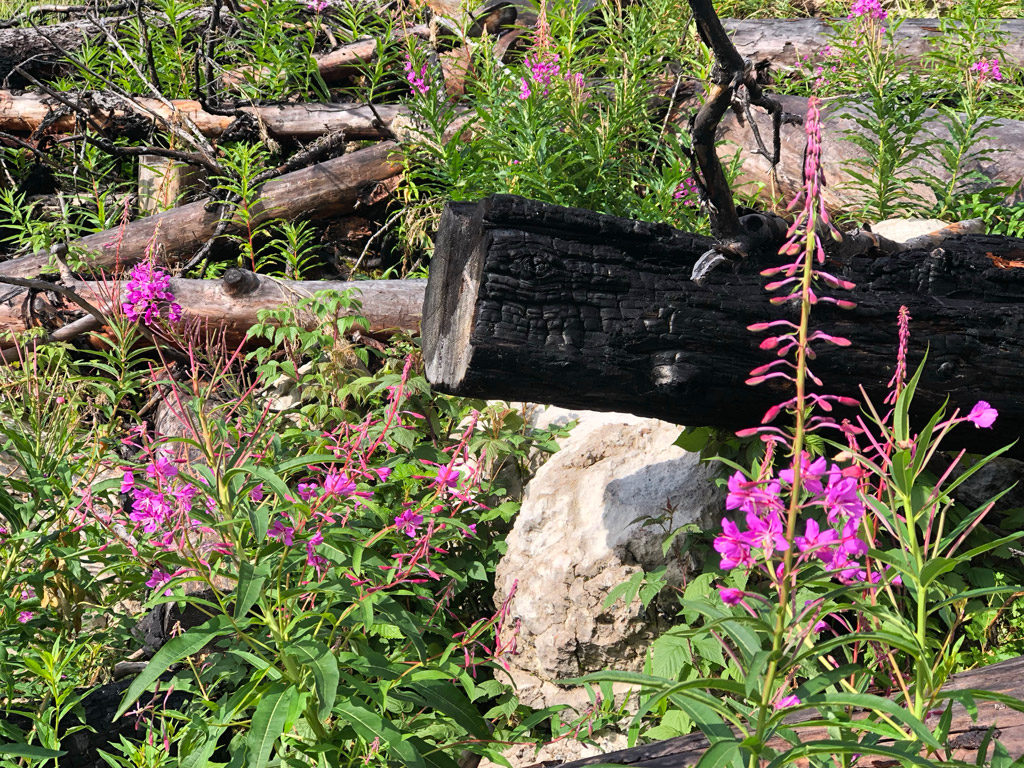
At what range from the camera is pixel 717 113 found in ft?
9.43

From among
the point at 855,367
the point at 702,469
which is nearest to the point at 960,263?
the point at 855,367

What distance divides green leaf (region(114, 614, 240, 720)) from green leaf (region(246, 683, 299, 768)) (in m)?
0.14

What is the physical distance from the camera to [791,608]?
1279 mm

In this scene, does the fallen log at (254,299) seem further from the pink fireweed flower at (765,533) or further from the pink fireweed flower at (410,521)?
the pink fireweed flower at (765,533)

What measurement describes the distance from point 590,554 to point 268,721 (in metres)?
1.67

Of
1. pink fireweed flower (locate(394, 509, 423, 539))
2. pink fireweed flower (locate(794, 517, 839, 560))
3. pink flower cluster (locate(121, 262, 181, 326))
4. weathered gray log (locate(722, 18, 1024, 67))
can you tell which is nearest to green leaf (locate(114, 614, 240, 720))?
pink fireweed flower (locate(394, 509, 423, 539))

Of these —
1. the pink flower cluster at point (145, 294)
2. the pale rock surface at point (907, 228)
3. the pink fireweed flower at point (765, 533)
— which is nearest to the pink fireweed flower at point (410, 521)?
the pink fireweed flower at point (765, 533)

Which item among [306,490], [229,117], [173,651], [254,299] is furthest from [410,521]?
[229,117]

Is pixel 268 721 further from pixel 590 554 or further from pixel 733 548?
pixel 590 554

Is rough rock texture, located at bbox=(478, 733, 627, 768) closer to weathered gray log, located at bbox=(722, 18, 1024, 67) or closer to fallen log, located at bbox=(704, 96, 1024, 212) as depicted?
fallen log, located at bbox=(704, 96, 1024, 212)

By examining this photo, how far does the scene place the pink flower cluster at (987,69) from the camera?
4625mm

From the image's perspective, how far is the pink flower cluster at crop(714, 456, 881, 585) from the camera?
1195 millimetres

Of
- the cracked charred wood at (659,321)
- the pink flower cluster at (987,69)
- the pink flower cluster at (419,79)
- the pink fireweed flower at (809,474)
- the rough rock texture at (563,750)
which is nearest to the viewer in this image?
the pink fireweed flower at (809,474)

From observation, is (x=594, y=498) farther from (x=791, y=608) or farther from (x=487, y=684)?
(x=791, y=608)
